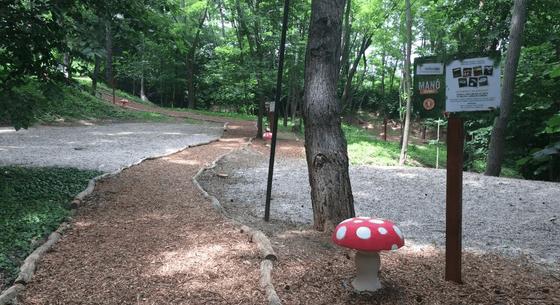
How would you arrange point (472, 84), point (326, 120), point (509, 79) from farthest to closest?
1. point (509, 79)
2. point (326, 120)
3. point (472, 84)

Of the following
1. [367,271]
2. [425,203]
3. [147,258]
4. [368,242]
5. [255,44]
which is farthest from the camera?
[255,44]

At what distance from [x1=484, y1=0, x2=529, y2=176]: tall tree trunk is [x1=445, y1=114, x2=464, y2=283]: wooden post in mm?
7572

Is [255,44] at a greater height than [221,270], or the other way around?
[255,44]

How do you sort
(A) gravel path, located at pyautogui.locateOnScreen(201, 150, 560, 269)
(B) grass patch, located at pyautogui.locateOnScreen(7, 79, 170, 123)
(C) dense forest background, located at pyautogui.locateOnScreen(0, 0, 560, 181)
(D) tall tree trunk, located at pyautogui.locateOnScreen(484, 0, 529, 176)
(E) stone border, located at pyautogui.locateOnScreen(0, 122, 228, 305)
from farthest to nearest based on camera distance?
1. (B) grass patch, located at pyautogui.locateOnScreen(7, 79, 170, 123)
2. (D) tall tree trunk, located at pyautogui.locateOnScreen(484, 0, 529, 176)
3. (C) dense forest background, located at pyautogui.locateOnScreen(0, 0, 560, 181)
4. (A) gravel path, located at pyautogui.locateOnScreen(201, 150, 560, 269)
5. (E) stone border, located at pyautogui.locateOnScreen(0, 122, 228, 305)

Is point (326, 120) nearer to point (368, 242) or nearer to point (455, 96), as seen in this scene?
point (455, 96)

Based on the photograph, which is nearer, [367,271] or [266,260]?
[367,271]

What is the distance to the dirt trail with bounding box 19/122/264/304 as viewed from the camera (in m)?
3.16

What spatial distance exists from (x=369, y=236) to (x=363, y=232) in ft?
0.17

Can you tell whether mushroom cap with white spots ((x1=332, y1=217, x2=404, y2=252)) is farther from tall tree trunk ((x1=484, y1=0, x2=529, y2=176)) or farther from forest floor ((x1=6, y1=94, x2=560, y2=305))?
tall tree trunk ((x1=484, y1=0, x2=529, y2=176))

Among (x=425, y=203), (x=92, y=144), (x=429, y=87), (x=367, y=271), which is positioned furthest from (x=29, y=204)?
(x=92, y=144)

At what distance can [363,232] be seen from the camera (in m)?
3.00

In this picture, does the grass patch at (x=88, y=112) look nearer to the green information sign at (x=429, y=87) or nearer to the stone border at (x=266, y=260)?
the stone border at (x=266, y=260)

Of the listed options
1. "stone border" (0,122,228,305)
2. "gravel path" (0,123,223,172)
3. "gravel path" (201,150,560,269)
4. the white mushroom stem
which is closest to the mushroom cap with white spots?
the white mushroom stem

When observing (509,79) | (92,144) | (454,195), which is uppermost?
(509,79)
